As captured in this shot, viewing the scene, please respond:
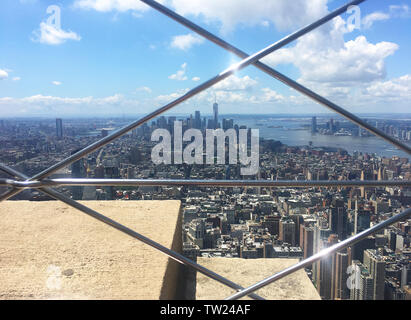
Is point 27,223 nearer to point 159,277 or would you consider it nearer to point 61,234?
point 61,234

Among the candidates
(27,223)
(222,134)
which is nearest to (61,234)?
(27,223)

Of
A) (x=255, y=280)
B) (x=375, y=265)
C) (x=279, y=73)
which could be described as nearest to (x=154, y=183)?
(x=279, y=73)

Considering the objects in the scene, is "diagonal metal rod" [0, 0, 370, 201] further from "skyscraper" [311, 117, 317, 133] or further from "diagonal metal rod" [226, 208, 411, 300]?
"skyscraper" [311, 117, 317, 133]

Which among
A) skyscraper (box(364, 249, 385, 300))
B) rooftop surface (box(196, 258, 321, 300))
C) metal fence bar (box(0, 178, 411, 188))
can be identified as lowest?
rooftop surface (box(196, 258, 321, 300))

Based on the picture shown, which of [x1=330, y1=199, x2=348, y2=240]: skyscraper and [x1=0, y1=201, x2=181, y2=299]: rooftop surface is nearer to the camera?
[x1=0, y1=201, x2=181, y2=299]: rooftop surface

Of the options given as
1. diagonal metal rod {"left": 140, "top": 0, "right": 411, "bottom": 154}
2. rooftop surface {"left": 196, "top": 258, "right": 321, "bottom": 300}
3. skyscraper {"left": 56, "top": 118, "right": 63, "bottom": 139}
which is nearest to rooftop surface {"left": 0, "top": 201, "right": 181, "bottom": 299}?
rooftop surface {"left": 196, "top": 258, "right": 321, "bottom": 300}

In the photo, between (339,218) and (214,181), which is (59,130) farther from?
(339,218)

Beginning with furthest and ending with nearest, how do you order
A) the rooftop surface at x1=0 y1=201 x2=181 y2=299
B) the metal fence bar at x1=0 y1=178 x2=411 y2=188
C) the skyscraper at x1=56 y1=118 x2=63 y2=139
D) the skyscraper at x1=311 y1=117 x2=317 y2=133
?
the skyscraper at x1=311 y1=117 x2=317 y2=133
the skyscraper at x1=56 y1=118 x2=63 y2=139
the rooftop surface at x1=0 y1=201 x2=181 y2=299
the metal fence bar at x1=0 y1=178 x2=411 y2=188

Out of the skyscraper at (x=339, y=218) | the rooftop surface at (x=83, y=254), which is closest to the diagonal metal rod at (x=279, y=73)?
the skyscraper at (x=339, y=218)
